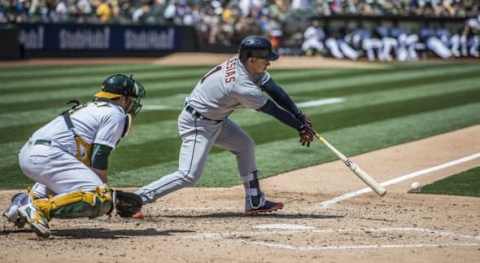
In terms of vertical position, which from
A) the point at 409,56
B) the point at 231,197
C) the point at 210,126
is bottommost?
the point at 409,56

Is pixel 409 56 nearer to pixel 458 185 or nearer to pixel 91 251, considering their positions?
pixel 458 185

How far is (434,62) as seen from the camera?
100 ft

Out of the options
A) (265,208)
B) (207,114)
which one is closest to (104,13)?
(265,208)

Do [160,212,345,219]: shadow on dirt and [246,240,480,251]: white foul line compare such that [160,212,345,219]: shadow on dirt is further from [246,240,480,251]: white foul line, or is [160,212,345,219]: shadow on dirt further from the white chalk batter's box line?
[246,240,480,251]: white foul line

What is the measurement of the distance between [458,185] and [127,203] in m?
4.28

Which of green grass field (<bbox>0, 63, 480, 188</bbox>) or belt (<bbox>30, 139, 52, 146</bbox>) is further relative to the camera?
green grass field (<bbox>0, 63, 480, 188</bbox>)

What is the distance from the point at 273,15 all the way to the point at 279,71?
25.1ft

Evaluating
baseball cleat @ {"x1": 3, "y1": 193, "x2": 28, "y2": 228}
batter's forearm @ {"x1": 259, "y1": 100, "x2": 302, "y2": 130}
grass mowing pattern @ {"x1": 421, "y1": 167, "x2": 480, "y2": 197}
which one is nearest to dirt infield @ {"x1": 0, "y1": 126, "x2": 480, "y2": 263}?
baseball cleat @ {"x1": 3, "y1": 193, "x2": 28, "y2": 228}

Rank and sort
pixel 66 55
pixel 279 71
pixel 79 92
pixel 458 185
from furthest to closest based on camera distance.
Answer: pixel 66 55 < pixel 279 71 < pixel 79 92 < pixel 458 185

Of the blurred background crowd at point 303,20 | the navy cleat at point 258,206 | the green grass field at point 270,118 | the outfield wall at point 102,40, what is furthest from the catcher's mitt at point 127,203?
the blurred background crowd at point 303,20

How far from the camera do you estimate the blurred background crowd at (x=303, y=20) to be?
30516 millimetres

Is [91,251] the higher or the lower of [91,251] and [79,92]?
the higher

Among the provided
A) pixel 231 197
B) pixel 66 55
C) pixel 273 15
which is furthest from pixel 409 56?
pixel 231 197

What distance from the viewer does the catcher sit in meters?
7.18
